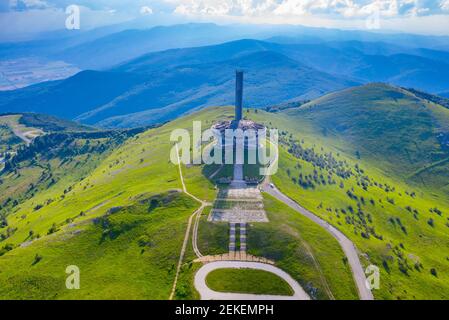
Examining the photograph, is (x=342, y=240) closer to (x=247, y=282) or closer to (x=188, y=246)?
(x=247, y=282)

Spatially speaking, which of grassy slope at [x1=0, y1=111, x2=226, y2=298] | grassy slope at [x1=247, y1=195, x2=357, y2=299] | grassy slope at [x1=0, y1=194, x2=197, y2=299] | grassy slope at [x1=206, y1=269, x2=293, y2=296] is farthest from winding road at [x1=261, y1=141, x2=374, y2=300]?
grassy slope at [x1=0, y1=194, x2=197, y2=299]

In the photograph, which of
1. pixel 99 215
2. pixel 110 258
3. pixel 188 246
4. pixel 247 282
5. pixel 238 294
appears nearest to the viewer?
pixel 238 294

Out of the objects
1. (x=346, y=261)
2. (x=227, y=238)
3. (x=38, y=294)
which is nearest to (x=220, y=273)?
(x=227, y=238)

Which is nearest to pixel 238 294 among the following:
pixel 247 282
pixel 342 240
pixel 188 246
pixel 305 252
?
pixel 247 282

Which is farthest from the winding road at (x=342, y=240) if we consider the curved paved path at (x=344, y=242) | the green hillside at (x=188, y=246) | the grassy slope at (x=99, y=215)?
the grassy slope at (x=99, y=215)

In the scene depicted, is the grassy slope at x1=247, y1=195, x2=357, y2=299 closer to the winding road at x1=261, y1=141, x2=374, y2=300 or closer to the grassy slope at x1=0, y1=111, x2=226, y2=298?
the winding road at x1=261, y1=141, x2=374, y2=300

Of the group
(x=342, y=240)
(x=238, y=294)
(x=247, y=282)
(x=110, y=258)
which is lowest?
(x=110, y=258)
